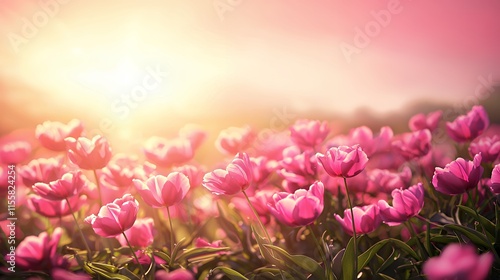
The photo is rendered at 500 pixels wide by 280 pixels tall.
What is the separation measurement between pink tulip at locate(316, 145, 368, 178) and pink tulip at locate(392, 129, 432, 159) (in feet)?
2.10

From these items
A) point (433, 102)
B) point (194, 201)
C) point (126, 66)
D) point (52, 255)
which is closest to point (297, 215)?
point (52, 255)

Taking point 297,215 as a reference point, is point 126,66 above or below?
above

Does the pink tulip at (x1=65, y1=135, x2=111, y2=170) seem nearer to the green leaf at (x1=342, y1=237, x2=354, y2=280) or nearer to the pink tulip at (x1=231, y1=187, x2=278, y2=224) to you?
the pink tulip at (x1=231, y1=187, x2=278, y2=224)

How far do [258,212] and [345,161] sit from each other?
41cm

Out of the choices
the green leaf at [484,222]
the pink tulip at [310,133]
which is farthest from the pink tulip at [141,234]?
the green leaf at [484,222]

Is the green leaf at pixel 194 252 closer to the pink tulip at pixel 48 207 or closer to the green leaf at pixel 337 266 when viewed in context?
the green leaf at pixel 337 266

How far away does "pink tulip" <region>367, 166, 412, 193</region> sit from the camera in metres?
1.52

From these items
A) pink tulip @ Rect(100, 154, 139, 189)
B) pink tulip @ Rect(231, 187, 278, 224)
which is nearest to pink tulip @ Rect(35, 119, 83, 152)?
pink tulip @ Rect(100, 154, 139, 189)

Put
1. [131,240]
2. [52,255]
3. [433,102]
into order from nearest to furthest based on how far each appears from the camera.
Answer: [52,255] → [131,240] → [433,102]

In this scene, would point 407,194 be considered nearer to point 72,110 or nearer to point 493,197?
point 493,197

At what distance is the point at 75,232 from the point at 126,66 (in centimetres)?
83

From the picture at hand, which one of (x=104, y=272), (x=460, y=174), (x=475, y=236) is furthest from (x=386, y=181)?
(x=104, y=272)

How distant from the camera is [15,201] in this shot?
68.2 inches

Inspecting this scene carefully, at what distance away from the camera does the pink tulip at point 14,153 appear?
183 cm
